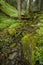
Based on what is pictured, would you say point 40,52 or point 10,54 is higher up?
point 40,52

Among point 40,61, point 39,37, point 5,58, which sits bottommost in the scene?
point 5,58

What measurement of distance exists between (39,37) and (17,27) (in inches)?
169

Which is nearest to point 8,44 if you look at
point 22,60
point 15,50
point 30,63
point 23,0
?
point 15,50

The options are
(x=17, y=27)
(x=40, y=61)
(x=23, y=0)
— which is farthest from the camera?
(x=23, y=0)

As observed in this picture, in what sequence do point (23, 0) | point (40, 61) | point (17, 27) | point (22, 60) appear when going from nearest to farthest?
1. point (40, 61)
2. point (22, 60)
3. point (17, 27)
4. point (23, 0)

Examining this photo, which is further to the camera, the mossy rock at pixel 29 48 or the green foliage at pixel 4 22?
the green foliage at pixel 4 22

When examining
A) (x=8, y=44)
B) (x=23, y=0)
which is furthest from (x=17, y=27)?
(x=23, y=0)

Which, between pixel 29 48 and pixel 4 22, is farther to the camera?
pixel 4 22

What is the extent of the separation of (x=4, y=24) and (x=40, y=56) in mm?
7248

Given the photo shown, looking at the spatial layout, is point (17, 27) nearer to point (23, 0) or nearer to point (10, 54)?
point (10, 54)

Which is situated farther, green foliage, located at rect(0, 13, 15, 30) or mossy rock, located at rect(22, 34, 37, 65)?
green foliage, located at rect(0, 13, 15, 30)

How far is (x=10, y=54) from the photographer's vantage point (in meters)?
9.84

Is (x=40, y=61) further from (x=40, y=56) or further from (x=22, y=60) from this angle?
(x=22, y=60)

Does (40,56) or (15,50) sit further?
(15,50)
